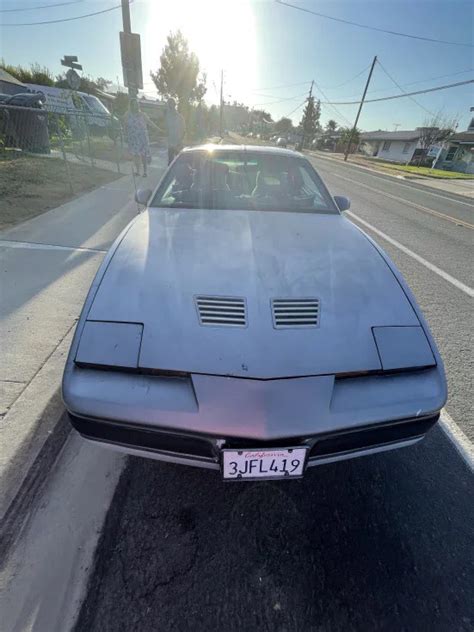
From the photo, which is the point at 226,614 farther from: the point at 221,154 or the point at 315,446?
the point at 221,154

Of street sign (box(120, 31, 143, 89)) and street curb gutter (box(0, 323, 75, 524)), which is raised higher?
street sign (box(120, 31, 143, 89))

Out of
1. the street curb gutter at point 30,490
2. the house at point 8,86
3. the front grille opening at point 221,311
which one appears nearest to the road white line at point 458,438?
the front grille opening at point 221,311

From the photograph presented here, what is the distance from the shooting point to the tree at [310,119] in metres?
52.6

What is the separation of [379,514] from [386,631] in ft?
1.42

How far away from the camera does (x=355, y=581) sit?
1.27 meters

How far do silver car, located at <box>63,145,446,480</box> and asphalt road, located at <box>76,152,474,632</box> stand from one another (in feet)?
1.28

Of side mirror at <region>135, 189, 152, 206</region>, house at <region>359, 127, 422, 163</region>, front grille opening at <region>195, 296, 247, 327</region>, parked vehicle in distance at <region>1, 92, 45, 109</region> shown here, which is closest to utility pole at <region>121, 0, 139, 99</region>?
parked vehicle in distance at <region>1, 92, 45, 109</region>

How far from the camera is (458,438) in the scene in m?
1.91

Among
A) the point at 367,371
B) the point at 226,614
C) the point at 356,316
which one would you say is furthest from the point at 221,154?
the point at 226,614

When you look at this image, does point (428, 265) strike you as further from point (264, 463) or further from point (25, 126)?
point (25, 126)

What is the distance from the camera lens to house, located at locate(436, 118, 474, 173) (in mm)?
31906

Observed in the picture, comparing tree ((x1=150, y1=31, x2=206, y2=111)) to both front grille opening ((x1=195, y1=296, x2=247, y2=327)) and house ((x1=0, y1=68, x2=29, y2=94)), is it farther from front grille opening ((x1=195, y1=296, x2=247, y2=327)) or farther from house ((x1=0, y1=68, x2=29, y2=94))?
front grille opening ((x1=195, y1=296, x2=247, y2=327))

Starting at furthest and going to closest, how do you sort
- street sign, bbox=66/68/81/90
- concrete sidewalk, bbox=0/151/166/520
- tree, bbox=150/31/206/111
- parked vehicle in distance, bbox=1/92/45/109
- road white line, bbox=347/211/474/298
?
tree, bbox=150/31/206/111, parked vehicle in distance, bbox=1/92/45/109, street sign, bbox=66/68/81/90, road white line, bbox=347/211/474/298, concrete sidewalk, bbox=0/151/166/520

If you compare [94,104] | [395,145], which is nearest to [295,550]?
[94,104]
